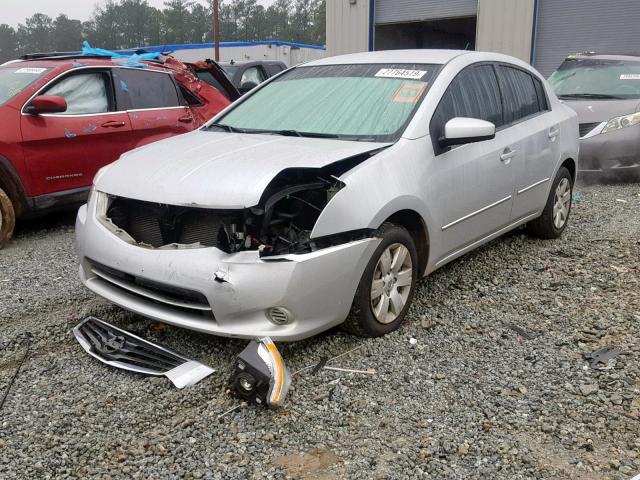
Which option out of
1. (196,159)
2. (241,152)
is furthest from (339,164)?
(196,159)

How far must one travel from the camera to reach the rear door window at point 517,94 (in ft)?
16.0

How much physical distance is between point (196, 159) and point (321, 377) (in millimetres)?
1420

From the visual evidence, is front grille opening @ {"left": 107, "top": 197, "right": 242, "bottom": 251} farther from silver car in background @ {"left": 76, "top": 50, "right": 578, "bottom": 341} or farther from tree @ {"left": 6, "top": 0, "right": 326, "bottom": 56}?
tree @ {"left": 6, "top": 0, "right": 326, "bottom": 56}

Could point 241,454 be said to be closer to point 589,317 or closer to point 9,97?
point 589,317

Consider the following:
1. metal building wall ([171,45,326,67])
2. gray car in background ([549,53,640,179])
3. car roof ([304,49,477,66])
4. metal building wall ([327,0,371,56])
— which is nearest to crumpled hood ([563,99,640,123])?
gray car in background ([549,53,640,179])

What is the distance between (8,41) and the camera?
65.2m

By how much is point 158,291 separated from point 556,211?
378 cm

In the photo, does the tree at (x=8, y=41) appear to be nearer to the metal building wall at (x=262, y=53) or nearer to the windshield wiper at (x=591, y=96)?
the metal building wall at (x=262, y=53)

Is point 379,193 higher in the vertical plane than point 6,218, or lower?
higher

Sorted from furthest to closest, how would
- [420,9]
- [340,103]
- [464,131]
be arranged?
[420,9], [340,103], [464,131]

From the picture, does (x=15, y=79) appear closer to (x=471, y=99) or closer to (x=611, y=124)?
(x=471, y=99)

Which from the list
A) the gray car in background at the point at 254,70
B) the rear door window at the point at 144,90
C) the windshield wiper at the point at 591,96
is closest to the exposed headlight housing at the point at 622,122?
the windshield wiper at the point at 591,96

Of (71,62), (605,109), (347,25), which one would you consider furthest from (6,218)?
(347,25)

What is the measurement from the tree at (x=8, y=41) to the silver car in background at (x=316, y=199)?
67.9 m
